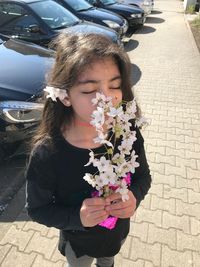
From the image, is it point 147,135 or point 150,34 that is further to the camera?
point 150,34

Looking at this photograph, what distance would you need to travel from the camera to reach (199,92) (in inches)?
293

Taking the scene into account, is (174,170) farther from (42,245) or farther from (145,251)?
(42,245)

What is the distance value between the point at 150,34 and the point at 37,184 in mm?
13016

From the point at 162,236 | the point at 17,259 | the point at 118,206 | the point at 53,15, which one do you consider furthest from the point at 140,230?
the point at 53,15

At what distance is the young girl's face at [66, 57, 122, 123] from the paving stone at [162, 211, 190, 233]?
217cm

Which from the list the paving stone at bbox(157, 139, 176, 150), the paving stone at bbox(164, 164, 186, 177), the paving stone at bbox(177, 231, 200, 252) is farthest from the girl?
the paving stone at bbox(157, 139, 176, 150)

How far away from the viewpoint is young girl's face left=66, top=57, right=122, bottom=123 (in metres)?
1.47

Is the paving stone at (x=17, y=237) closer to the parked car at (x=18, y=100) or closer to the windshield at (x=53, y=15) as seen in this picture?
the parked car at (x=18, y=100)

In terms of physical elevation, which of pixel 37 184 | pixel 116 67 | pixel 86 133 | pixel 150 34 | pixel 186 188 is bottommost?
pixel 150 34

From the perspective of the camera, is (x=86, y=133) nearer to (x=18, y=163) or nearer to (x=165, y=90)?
(x=18, y=163)

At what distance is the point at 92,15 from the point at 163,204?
6.99 m

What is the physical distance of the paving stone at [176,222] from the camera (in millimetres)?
3301

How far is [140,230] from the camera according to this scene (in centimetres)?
324

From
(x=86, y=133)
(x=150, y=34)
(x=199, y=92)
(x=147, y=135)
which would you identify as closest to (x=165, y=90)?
(x=199, y=92)
